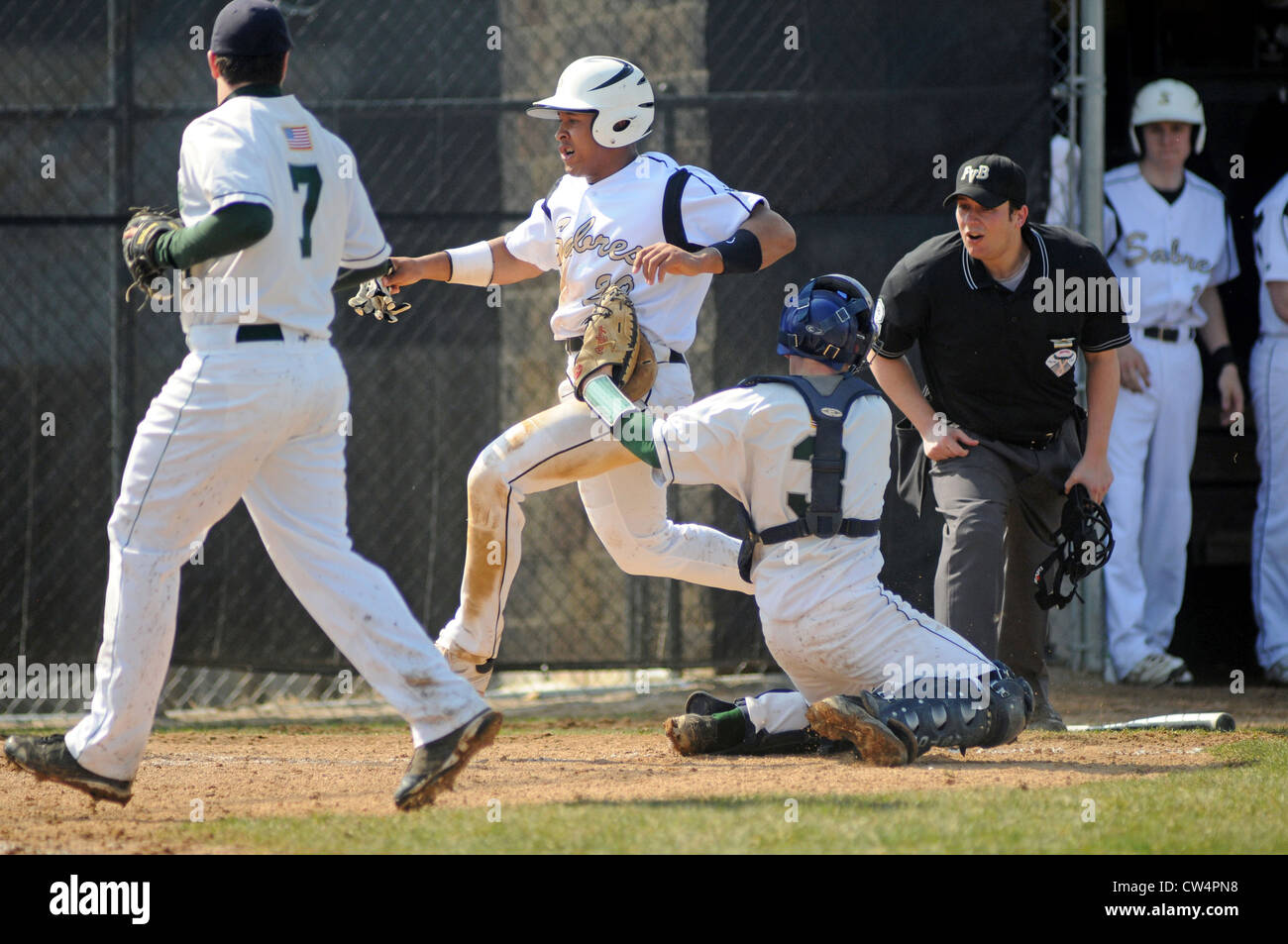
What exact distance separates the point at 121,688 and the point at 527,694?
11.8 feet

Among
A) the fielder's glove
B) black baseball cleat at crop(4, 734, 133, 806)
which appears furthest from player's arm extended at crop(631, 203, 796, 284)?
black baseball cleat at crop(4, 734, 133, 806)

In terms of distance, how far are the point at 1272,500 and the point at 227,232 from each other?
210 inches

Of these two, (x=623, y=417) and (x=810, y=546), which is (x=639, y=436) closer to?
(x=623, y=417)

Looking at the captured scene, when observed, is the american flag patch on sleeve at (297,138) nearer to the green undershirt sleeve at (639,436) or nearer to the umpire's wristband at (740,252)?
the green undershirt sleeve at (639,436)

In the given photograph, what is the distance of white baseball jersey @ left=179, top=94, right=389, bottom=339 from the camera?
385 centimetres

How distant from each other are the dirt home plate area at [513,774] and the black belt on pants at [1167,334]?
1817 millimetres

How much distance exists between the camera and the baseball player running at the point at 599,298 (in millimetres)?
5047

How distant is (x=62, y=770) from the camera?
13.1ft

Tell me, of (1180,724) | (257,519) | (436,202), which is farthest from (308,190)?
(1180,724)

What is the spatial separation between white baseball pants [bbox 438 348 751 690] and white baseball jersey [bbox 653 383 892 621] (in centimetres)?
64

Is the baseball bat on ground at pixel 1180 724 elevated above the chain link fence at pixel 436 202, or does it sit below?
below

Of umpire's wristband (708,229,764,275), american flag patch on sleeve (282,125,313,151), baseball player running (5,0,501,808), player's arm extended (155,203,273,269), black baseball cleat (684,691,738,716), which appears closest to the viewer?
player's arm extended (155,203,273,269)

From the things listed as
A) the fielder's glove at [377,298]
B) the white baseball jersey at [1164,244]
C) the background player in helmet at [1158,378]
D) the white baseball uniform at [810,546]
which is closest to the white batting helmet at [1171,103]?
the background player in helmet at [1158,378]

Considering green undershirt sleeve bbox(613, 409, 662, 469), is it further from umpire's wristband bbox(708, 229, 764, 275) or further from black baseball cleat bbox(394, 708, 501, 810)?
black baseball cleat bbox(394, 708, 501, 810)
